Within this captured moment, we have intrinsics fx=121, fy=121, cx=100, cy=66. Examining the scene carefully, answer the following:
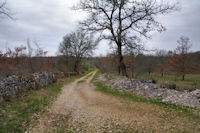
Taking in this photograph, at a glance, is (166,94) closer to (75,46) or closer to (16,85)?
(16,85)

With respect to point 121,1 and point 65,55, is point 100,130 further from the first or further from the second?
point 65,55

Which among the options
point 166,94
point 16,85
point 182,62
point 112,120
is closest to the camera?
point 112,120

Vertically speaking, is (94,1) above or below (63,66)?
above

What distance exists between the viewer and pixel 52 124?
4.73 meters

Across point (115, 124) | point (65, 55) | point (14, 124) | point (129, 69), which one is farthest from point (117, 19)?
point (65, 55)

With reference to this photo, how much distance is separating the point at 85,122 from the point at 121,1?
1208 centimetres

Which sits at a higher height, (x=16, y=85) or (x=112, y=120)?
(x=16, y=85)

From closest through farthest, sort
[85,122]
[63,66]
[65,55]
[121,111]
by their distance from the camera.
A: 1. [85,122]
2. [121,111]
3. [63,66]
4. [65,55]

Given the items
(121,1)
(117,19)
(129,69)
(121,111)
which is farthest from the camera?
(129,69)

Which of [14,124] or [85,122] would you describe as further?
[85,122]

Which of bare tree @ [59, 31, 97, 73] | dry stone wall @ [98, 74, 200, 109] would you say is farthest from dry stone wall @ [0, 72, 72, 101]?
bare tree @ [59, 31, 97, 73]

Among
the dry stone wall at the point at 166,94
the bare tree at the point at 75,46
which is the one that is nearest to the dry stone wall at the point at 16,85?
the dry stone wall at the point at 166,94

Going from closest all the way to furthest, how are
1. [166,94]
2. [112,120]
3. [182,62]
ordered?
[112,120]
[166,94]
[182,62]

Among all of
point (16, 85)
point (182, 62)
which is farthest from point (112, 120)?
point (182, 62)
